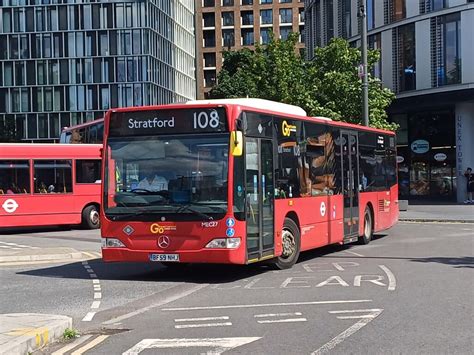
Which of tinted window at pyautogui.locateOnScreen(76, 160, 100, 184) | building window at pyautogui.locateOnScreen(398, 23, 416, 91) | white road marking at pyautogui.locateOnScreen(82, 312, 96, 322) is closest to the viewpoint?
white road marking at pyautogui.locateOnScreen(82, 312, 96, 322)

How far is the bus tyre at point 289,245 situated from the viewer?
12.8m

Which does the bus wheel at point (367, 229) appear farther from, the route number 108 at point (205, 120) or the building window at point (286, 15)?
the building window at point (286, 15)

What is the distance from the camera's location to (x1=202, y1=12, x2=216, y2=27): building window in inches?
3858

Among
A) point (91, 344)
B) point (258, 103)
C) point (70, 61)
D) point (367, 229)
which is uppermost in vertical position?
point (70, 61)

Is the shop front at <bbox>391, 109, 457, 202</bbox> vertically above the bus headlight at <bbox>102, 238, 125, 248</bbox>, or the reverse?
Result: the shop front at <bbox>391, 109, 457, 202</bbox>

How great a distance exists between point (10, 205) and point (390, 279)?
14950 mm

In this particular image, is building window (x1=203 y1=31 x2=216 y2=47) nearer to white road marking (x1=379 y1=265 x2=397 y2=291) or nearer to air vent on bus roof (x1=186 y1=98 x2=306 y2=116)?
air vent on bus roof (x1=186 y1=98 x2=306 y2=116)

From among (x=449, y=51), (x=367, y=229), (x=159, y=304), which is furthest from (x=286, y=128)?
(x=449, y=51)

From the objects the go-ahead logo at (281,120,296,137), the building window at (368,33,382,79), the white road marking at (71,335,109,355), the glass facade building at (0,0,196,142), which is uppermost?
the glass facade building at (0,0,196,142)

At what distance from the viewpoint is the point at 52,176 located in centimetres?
2306

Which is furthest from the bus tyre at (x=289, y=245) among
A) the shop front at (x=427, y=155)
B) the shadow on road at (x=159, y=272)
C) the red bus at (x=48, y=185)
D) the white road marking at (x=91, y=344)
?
the shop front at (x=427, y=155)

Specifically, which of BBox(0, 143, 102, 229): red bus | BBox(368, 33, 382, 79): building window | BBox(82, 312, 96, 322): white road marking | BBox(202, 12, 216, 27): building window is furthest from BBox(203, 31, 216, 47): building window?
BBox(82, 312, 96, 322): white road marking

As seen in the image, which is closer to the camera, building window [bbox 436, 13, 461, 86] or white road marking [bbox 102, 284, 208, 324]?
white road marking [bbox 102, 284, 208, 324]

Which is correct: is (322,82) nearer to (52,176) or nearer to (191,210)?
(52,176)
